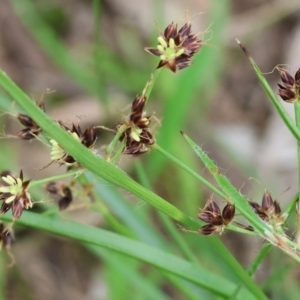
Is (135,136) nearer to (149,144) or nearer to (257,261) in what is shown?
(149,144)

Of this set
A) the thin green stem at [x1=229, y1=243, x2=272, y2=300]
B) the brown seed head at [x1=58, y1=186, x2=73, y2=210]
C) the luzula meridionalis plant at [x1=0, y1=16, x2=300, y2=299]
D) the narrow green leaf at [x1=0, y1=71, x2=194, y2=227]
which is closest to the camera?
the narrow green leaf at [x1=0, y1=71, x2=194, y2=227]

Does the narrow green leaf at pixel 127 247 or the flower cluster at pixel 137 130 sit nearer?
the flower cluster at pixel 137 130

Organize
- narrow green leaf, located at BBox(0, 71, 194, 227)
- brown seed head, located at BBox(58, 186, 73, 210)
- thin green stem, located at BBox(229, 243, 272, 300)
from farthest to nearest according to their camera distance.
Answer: brown seed head, located at BBox(58, 186, 73, 210) → thin green stem, located at BBox(229, 243, 272, 300) → narrow green leaf, located at BBox(0, 71, 194, 227)

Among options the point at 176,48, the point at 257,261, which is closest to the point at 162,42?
the point at 176,48

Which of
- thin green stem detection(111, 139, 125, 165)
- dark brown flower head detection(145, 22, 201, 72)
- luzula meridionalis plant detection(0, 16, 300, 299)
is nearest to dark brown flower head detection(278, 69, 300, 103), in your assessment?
luzula meridionalis plant detection(0, 16, 300, 299)

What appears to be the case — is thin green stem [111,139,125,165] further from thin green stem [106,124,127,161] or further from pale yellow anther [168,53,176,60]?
pale yellow anther [168,53,176,60]

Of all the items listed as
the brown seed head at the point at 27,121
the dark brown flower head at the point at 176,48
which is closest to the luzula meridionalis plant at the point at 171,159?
the dark brown flower head at the point at 176,48

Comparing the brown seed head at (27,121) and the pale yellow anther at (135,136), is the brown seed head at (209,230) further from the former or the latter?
the brown seed head at (27,121)
